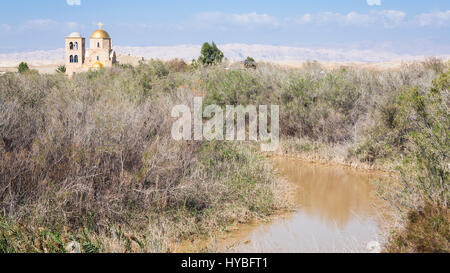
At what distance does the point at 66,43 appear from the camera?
229 feet

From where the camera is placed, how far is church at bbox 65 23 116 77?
62750mm

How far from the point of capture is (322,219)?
30.5ft

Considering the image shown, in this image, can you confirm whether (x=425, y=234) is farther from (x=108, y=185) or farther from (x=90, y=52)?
(x=90, y=52)

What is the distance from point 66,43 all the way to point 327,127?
210ft

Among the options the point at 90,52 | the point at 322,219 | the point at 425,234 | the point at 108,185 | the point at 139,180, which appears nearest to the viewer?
the point at 425,234

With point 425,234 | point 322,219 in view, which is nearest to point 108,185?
point 322,219

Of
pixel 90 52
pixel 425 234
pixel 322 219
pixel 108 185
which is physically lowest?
pixel 322 219

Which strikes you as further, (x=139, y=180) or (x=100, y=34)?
(x=100, y=34)

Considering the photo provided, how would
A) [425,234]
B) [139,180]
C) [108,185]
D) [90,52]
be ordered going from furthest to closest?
1. [90,52]
2. [139,180]
3. [108,185]
4. [425,234]

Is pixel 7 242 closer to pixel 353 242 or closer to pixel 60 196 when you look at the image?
pixel 60 196

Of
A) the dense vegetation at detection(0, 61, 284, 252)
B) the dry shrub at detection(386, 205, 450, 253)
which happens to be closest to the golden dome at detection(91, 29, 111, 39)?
the dense vegetation at detection(0, 61, 284, 252)

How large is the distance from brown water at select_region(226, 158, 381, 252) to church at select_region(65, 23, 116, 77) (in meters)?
51.1

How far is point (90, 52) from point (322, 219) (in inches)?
2438
